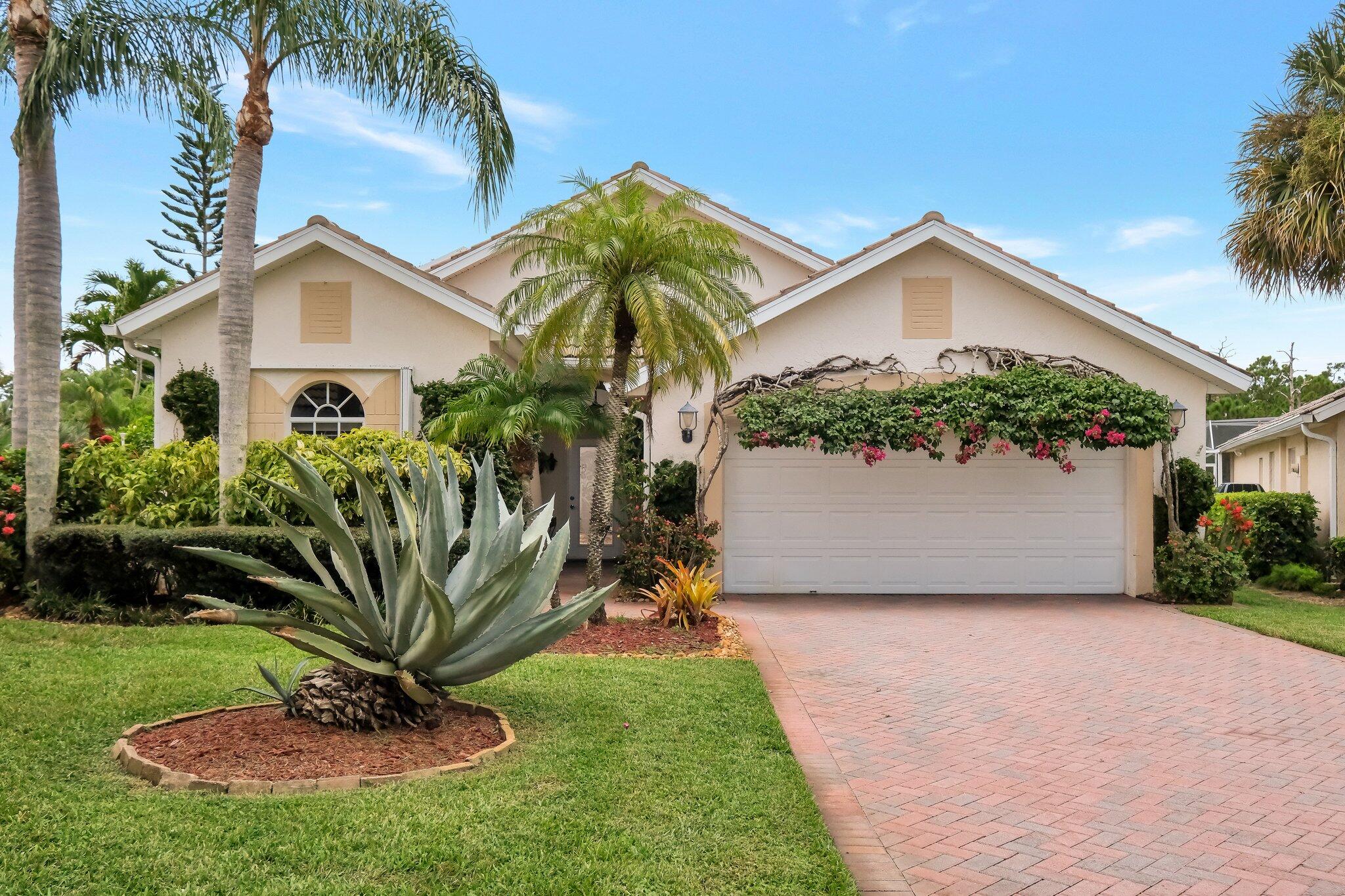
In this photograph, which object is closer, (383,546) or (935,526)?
(383,546)

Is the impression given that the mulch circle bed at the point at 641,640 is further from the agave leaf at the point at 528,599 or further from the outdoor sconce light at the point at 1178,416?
the outdoor sconce light at the point at 1178,416

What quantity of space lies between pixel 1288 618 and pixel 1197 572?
138cm

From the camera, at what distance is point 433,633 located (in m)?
5.45

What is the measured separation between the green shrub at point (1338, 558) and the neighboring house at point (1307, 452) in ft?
3.07

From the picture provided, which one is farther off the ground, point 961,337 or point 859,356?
point 961,337

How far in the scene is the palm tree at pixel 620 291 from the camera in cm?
1062

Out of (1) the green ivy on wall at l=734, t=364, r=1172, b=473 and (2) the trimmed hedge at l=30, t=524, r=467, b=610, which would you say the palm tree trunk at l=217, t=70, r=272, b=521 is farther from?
(1) the green ivy on wall at l=734, t=364, r=1172, b=473

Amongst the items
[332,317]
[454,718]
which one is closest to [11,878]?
[454,718]

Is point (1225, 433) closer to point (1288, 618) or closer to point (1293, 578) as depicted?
point (1293, 578)

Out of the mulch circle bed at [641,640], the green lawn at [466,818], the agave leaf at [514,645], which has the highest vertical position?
the agave leaf at [514,645]

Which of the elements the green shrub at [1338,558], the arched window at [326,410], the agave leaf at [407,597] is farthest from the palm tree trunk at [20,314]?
the green shrub at [1338,558]

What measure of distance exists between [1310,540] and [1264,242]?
5883 mm

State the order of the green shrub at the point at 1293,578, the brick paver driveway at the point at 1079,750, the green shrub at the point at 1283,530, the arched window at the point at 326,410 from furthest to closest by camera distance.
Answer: the green shrub at the point at 1283,530, the green shrub at the point at 1293,578, the arched window at the point at 326,410, the brick paver driveway at the point at 1079,750

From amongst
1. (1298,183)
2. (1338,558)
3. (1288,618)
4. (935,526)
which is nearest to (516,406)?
(935,526)
